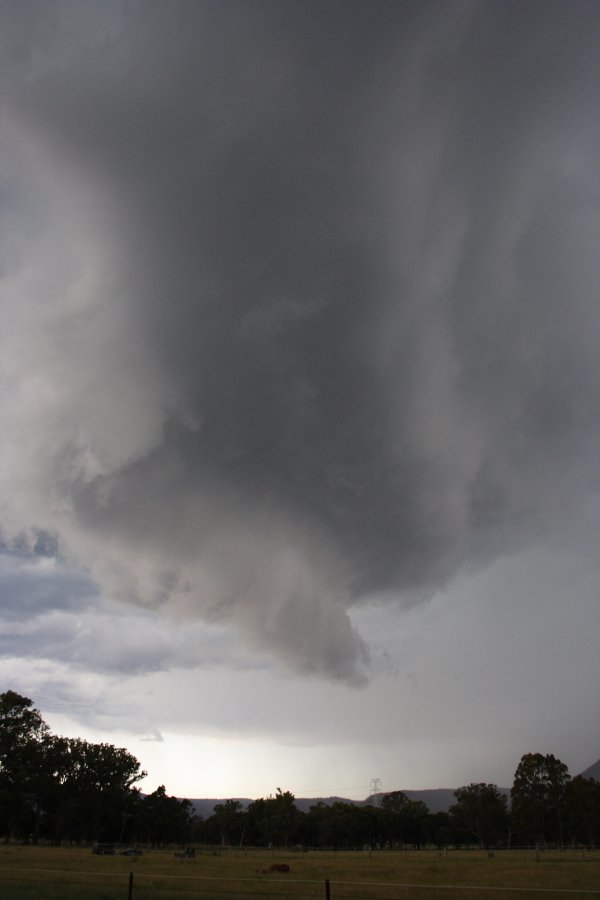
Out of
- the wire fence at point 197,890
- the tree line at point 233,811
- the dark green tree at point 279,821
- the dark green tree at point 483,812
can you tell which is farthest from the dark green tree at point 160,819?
the wire fence at point 197,890

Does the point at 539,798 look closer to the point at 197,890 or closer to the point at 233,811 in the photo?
the point at 233,811

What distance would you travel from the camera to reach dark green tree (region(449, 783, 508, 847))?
5689 inches

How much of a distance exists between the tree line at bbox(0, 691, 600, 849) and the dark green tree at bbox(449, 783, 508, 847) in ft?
0.78

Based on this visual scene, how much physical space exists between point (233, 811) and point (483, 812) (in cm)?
7017

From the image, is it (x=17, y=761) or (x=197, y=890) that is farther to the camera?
(x=17, y=761)

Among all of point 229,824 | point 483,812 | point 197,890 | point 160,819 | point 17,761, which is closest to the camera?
point 197,890

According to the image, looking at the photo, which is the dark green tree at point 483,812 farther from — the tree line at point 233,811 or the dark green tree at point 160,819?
the dark green tree at point 160,819

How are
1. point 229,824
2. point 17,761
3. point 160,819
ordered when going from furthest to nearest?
point 229,824 → point 160,819 → point 17,761

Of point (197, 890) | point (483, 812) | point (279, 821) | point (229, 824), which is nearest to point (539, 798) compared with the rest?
point (483, 812)

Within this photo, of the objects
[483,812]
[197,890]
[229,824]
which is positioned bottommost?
[229,824]

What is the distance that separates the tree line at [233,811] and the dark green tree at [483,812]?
0.24m

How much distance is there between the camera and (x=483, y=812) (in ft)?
479

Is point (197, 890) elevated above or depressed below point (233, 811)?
above

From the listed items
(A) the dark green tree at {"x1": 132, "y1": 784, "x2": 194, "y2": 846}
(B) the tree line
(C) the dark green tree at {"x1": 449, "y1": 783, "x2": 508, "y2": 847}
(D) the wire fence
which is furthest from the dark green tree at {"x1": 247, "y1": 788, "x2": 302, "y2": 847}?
(D) the wire fence
